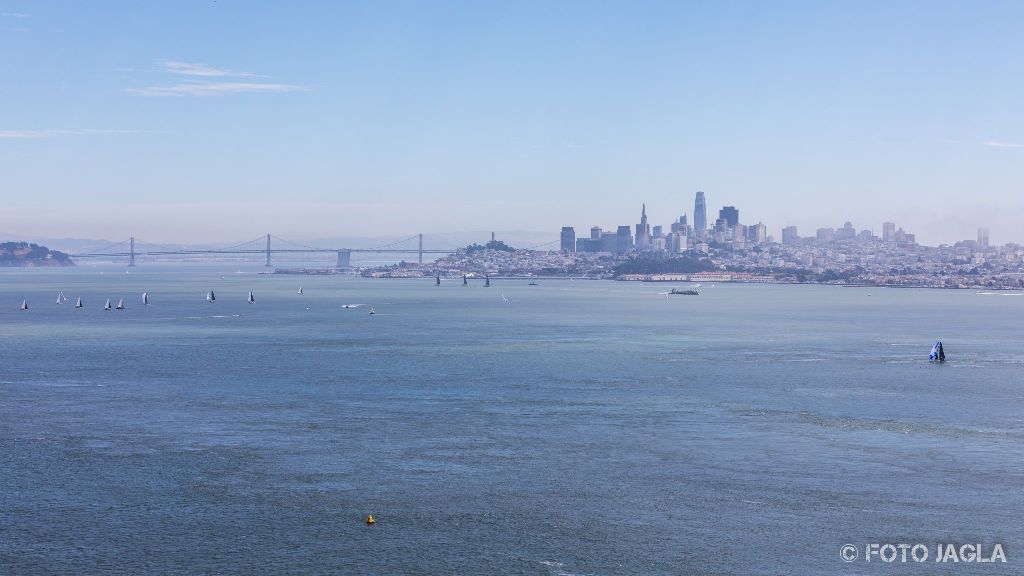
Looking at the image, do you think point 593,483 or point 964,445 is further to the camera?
point 964,445

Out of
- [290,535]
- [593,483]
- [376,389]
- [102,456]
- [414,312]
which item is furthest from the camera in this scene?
[414,312]

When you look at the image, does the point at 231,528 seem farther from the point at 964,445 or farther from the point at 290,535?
the point at 964,445

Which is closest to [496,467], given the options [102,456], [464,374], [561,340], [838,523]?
[838,523]

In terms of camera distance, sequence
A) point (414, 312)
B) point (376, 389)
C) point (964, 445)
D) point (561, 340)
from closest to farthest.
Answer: point (964, 445) < point (376, 389) < point (561, 340) < point (414, 312)

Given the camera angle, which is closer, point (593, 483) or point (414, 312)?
point (593, 483)

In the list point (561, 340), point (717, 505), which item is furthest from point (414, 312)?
point (717, 505)

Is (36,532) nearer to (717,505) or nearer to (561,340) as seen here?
(717,505)
